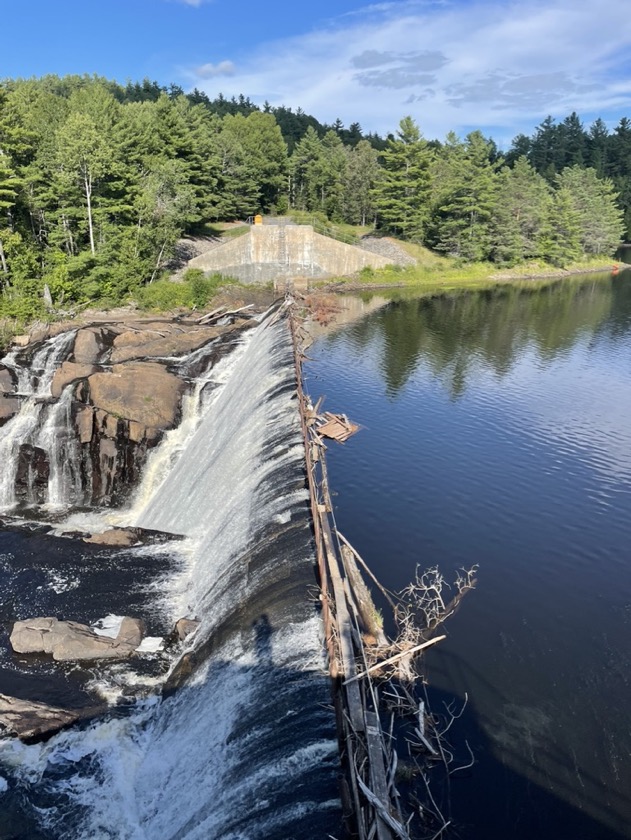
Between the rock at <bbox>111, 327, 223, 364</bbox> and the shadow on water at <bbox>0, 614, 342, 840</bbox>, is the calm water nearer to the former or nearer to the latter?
the shadow on water at <bbox>0, 614, 342, 840</bbox>

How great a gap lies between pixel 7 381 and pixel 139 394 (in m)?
6.35

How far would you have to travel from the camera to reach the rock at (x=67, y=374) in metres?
23.0

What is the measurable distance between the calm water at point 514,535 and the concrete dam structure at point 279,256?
16.5m

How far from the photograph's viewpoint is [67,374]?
930 inches

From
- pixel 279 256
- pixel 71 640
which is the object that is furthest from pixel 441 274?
pixel 71 640

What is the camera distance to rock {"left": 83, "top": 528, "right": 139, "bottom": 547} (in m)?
16.8

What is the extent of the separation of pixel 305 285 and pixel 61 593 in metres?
37.8

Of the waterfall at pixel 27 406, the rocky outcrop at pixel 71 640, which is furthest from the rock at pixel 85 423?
the rocky outcrop at pixel 71 640

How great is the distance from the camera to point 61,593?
49.1ft

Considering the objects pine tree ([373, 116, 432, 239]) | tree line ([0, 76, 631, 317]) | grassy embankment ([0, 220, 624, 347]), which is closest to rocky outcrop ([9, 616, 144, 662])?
grassy embankment ([0, 220, 624, 347])

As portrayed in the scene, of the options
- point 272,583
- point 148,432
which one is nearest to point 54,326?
point 148,432

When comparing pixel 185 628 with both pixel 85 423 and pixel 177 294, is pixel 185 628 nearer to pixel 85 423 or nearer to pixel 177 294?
pixel 85 423

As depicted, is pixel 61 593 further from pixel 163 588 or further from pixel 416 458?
pixel 416 458

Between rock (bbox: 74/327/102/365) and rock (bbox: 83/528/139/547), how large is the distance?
10.8 m
